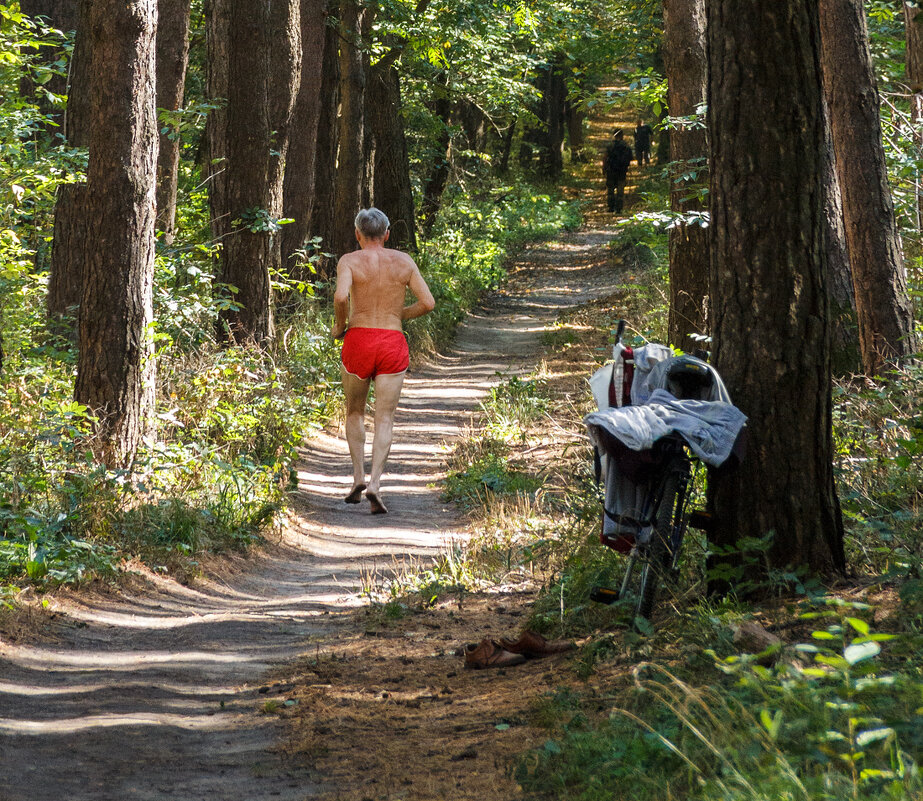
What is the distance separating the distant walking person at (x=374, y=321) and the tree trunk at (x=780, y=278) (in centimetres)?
406

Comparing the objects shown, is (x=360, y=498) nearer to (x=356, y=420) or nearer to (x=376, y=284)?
(x=356, y=420)

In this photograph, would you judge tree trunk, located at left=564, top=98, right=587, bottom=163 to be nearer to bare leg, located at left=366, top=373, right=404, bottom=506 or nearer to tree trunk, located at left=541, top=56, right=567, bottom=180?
tree trunk, located at left=541, top=56, right=567, bottom=180

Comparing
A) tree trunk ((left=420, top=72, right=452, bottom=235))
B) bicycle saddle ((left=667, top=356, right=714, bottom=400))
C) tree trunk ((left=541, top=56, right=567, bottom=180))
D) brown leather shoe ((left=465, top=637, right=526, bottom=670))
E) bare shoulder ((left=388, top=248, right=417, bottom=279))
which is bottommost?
brown leather shoe ((left=465, top=637, right=526, bottom=670))

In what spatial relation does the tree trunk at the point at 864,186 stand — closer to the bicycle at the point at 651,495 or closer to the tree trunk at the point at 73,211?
the bicycle at the point at 651,495

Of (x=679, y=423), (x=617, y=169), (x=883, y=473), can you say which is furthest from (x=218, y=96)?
(x=617, y=169)

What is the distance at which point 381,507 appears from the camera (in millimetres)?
8867

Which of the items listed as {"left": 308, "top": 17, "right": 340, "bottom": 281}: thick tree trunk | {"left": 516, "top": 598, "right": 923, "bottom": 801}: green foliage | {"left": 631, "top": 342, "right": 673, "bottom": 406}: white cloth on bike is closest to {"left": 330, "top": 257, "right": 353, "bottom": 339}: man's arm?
{"left": 631, "top": 342, "right": 673, "bottom": 406}: white cloth on bike

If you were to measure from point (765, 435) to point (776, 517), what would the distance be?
0.38 metres

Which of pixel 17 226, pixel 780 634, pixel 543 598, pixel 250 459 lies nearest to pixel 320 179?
pixel 17 226

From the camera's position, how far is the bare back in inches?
334

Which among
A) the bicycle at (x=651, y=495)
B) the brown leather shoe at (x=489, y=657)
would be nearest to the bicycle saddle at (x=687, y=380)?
the bicycle at (x=651, y=495)

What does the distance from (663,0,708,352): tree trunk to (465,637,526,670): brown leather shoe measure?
6.13 m

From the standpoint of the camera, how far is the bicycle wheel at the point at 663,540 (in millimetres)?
4656

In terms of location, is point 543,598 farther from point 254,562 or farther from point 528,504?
point 254,562
